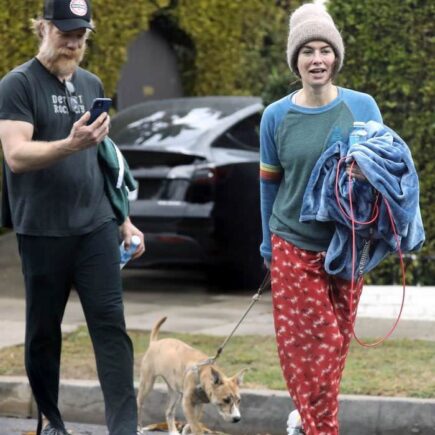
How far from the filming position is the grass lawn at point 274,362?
6723 millimetres

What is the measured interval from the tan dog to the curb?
25 cm

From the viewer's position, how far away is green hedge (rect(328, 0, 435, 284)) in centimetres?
948

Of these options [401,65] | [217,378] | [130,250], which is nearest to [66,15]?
[130,250]

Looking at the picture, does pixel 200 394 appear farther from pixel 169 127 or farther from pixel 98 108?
pixel 169 127

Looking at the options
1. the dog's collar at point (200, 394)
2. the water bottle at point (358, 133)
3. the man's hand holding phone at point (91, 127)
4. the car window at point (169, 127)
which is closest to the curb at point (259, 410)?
the dog's collar at point (200, 394)

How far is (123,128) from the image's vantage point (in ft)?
36.6

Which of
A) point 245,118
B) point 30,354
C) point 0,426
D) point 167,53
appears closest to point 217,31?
point 167,53

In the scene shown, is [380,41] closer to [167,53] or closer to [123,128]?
[123,128]

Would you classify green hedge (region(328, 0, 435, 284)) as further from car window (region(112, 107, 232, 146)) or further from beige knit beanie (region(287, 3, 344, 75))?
→ beige knit beanie (region(287, 3, 344, 75))

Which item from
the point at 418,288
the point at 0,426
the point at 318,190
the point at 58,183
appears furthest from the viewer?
the point at 418,288

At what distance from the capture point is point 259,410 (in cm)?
657

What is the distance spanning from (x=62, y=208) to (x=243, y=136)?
578cm

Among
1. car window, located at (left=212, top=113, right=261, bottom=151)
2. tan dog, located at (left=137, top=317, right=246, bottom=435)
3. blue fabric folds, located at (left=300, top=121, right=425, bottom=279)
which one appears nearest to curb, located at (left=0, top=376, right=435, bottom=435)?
tan dog, located at (left=137, top=317, right=246, bottom=435)

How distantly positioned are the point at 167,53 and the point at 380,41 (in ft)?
22.3
